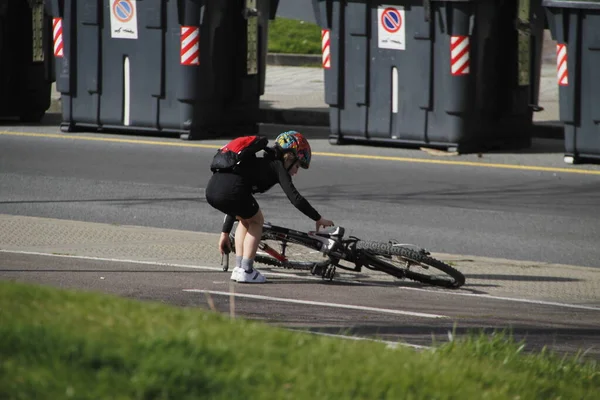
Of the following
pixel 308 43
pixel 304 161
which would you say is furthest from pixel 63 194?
pixel 308 43

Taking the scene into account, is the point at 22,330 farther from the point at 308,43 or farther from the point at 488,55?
the point at 308,43

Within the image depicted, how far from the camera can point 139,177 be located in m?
13.4

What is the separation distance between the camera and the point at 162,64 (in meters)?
16.2

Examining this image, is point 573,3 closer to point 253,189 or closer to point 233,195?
point 253,189

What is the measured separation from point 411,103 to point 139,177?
3.91m

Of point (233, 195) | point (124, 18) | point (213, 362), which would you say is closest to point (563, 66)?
point (124, 18)

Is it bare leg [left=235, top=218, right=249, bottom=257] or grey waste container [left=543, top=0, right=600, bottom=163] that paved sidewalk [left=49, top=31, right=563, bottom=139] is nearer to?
grey waste container [left=543, top=0, right=600, bottom=163]

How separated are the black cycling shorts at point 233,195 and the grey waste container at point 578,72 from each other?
7.17 metres

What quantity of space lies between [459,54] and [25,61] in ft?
21.3

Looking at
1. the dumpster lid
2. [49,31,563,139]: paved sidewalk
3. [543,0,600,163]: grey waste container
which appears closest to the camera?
the dumpster lid

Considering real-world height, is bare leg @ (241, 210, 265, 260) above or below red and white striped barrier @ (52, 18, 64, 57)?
below

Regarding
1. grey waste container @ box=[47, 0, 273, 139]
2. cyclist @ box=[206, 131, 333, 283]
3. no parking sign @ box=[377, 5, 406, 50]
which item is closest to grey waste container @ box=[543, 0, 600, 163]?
no parking sign @ box=[377, 5, 406, 50]

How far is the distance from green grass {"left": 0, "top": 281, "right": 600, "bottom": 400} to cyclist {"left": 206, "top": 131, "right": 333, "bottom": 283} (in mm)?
2660

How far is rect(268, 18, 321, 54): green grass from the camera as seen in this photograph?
25.6m
